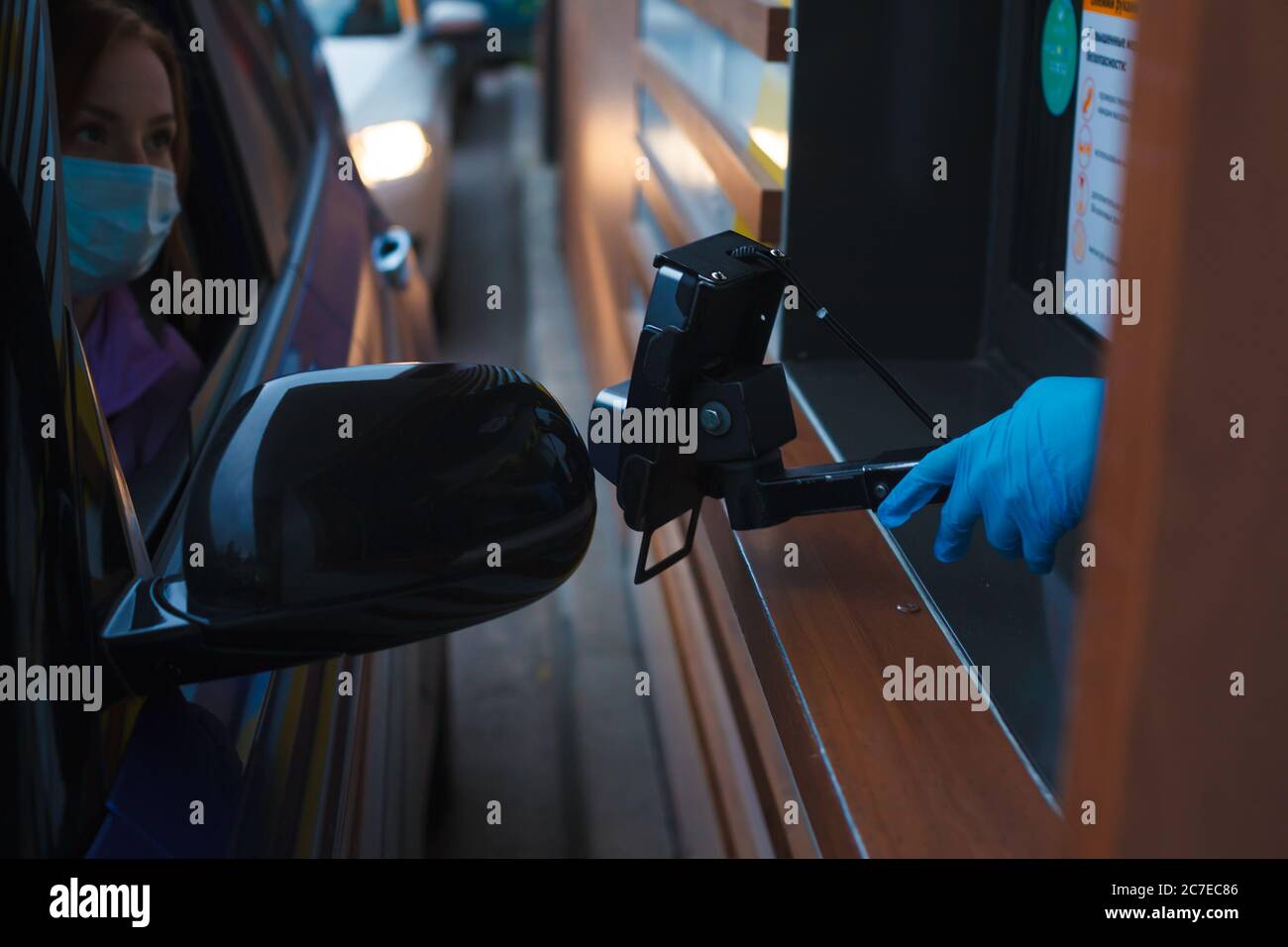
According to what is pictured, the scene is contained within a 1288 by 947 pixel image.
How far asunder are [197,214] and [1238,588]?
172 cm

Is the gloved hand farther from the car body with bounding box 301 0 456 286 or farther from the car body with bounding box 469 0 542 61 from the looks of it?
the car body with bounding box 469 0 542 61

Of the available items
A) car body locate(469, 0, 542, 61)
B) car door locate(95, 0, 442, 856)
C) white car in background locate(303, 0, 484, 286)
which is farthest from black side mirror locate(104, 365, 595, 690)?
car body locate(469, 0, 542, 61)

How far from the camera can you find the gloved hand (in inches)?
50.9

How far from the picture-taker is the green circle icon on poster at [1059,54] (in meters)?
1.87

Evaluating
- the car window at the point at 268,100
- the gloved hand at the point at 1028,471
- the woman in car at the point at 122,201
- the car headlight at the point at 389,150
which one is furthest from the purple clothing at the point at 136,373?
the car headlight at the point at 389,150

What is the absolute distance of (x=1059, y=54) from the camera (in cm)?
192

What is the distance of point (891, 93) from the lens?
7.01 ft

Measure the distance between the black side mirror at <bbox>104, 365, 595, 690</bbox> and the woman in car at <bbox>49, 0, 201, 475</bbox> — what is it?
1.97 ft

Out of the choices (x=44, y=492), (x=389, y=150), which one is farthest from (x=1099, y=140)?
(x=389, y=150)

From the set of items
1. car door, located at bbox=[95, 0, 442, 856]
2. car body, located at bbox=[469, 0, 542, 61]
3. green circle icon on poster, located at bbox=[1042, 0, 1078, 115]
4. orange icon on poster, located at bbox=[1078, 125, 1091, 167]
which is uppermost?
green circle icon on poster, located at bbox=[1042, 0, 1078, 115]

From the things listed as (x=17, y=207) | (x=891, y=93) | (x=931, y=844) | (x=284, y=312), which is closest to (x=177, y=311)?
(x=284, y=312)

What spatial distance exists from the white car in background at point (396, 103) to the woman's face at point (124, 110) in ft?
10.7

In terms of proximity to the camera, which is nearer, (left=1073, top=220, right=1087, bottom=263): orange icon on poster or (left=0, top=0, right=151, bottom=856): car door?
(left=0, top=0, right=151, bottom=856): car door
